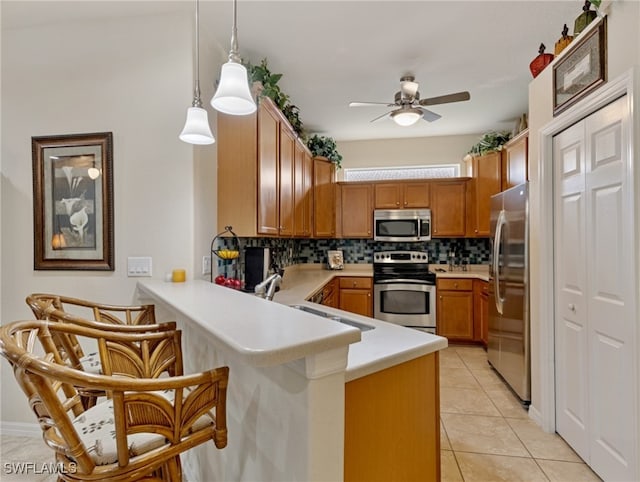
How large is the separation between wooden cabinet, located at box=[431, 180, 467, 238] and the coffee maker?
291cm

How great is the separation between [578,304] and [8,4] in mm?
3929

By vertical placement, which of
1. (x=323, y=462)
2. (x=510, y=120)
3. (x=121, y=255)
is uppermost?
(x=510, y=120)

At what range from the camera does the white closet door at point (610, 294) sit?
1.59 metres

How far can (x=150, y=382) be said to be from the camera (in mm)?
869

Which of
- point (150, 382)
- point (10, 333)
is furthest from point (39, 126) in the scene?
point (150, 382)

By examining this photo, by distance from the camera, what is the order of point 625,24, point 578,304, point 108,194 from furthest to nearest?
point 108,194 < point 578,304 < point 625,24

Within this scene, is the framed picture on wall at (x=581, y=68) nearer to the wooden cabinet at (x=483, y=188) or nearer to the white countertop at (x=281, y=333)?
the white countertop at (x=281, y=333)

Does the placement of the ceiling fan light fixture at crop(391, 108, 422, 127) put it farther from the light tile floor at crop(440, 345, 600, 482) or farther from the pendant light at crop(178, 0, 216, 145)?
the light tile floor at crop(440, 345, 600, 482)

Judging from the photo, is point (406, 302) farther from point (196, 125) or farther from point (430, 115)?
point (196, 125)

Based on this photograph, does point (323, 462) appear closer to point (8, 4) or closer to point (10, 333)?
point (10, 333)

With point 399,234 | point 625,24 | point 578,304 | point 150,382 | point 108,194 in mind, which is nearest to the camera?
point 150,382

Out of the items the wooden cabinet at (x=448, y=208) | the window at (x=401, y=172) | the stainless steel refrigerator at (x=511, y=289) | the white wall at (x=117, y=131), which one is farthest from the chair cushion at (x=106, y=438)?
the window at (x=401, y=172)

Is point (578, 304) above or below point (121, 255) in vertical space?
below

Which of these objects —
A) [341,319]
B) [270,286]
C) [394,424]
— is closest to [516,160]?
[341,319]
